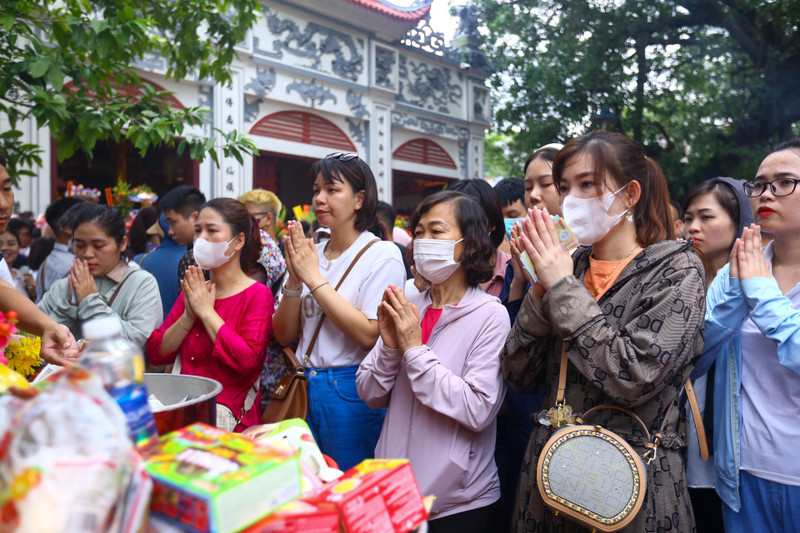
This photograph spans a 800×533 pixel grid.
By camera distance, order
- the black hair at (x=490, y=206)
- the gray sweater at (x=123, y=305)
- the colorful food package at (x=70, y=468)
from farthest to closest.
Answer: the gray sweater at (x=123, y=305), the black hair at (x=490, y=206), the colorful food package at (x=70, y=468)

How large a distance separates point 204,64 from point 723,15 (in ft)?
29.5

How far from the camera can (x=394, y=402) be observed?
6.92ft

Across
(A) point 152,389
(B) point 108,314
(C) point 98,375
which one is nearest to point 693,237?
(A) point 152,389

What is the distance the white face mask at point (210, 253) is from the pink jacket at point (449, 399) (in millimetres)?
1035

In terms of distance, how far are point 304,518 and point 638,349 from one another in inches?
40.9

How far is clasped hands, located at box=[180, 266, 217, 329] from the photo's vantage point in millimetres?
2545

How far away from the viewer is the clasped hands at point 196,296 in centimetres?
254

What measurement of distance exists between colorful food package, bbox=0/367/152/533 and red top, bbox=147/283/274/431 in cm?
160

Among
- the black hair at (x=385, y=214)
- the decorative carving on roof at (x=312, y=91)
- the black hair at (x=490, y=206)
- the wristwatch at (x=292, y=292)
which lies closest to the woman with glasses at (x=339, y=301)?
the wristwatch at (x=292, y=292)

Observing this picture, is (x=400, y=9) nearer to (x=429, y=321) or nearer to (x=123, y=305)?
(x=123, y=305)

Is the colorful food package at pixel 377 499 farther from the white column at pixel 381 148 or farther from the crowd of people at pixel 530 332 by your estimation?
the white column at pixel 381 148

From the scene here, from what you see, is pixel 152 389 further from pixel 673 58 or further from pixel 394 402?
pixel 673 58

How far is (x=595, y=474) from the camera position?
1587 mm

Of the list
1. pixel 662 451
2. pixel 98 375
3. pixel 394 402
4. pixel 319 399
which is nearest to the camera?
pixel 98 375
